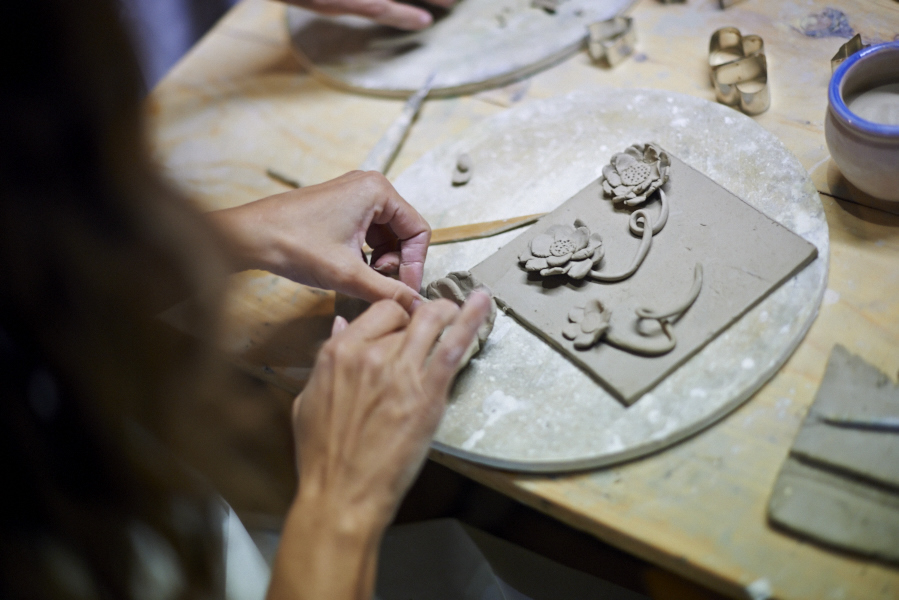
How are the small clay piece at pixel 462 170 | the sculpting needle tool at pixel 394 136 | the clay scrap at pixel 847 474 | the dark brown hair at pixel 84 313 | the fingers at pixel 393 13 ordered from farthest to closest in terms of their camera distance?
the fingers at pixel 393 13 < the sculpting needle tool at pixel 394 136 < the small clay piece at pixel 462 170 < the clay scrap at pixel 847 474 < the dark brown hair at pixel 84 313

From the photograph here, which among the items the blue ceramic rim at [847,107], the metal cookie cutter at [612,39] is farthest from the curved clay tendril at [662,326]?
the metal cookie cutter at [612,39]

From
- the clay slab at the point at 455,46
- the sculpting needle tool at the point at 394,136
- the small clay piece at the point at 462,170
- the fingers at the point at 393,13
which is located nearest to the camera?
the small clay piece at the point at 462,170

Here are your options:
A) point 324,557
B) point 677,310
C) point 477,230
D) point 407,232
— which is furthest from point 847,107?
point 324,557

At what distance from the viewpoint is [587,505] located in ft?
3.13

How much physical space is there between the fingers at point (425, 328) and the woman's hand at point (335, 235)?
0.42 ft

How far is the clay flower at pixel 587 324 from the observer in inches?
40.9

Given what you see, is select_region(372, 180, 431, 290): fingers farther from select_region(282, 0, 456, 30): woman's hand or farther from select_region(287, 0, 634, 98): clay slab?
select_region(282, 0, 456, 30): woman's hand

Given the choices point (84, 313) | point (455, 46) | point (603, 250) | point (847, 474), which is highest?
point (84, 313)

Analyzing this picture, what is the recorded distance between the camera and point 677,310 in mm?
1022

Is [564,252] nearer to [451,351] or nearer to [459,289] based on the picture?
[459,289]

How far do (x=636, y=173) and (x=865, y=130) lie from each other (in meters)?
0.36

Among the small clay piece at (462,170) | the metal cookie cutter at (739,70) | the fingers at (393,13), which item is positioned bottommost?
the small clay piece at (462,170)

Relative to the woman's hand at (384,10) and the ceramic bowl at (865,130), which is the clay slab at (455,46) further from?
Result: the ceramic bowl at (865,130)

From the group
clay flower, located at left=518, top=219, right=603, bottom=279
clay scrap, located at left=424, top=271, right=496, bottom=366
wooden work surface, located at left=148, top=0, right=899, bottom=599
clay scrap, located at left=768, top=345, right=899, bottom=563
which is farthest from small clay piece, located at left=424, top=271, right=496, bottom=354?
clay scrap, located at left=768, top=345, right=899, bottom=563
